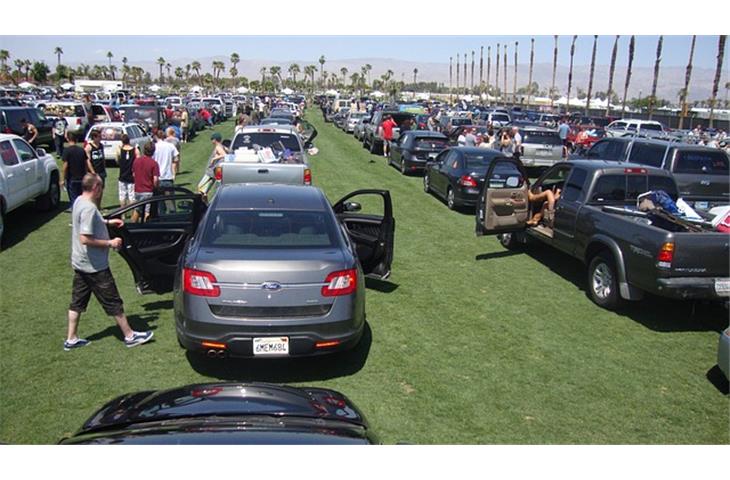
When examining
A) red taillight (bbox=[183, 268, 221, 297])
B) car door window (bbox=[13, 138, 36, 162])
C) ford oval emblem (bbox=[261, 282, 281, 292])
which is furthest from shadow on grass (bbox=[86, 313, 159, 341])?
car door window (bbox=[13, 138, 36, 162])

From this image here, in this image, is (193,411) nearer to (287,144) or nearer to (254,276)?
(254,276)

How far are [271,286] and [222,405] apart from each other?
7.05 feet

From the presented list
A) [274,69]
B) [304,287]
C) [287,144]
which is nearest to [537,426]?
[304,287]

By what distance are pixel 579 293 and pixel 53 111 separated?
2894 centimetres

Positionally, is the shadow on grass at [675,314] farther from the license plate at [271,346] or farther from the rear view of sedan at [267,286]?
the license plate at [271,346]

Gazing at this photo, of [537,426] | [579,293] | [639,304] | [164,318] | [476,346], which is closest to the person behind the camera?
[537,426]

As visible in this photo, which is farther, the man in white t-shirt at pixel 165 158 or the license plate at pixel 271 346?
→ the man in white t-shirt at pixel 165 158

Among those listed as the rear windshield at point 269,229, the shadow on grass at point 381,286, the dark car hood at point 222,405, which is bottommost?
the shadow on grass at point 381,286

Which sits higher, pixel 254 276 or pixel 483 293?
pixel 254 276

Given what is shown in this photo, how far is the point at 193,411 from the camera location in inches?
122

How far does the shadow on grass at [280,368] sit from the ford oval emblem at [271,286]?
83cm

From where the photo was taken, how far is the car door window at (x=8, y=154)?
11484 millimetres

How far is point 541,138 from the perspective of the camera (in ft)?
68.7

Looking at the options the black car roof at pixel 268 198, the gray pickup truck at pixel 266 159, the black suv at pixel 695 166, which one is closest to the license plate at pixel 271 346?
the black car roof at pixel 268 198
